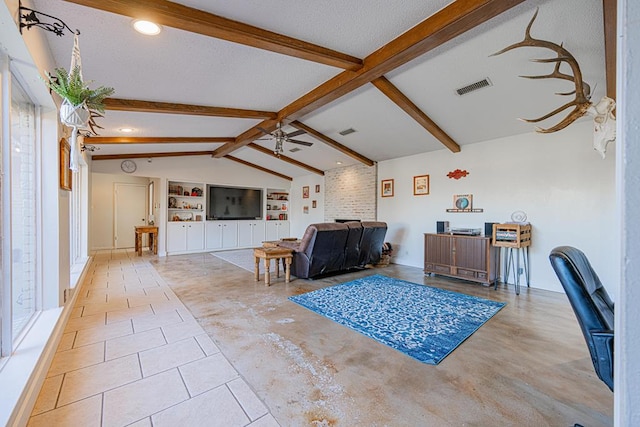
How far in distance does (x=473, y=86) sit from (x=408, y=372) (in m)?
3.33

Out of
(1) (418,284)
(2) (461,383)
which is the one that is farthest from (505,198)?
(2) (461,383)

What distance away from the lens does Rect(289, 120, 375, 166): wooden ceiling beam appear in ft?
18.1

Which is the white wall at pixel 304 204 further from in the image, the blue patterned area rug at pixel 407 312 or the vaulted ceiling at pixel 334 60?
the blue patterned area rug at pixel 407 312

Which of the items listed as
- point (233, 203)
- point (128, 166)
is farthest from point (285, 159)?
point (128, 166)

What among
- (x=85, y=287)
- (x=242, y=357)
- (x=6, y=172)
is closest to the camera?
(x=6, y=172)

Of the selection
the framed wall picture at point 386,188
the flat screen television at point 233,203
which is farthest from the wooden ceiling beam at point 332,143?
the flat screen television at point 233,203

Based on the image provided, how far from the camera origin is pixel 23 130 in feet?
7.50

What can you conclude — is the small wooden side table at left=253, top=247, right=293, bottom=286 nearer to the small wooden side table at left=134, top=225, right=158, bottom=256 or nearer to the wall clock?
the small wooden side table at left=134, top=225, right=158, bottom=256

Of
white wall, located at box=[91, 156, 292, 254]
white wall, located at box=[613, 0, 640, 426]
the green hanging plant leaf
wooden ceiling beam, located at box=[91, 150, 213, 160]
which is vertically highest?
wooden ceiling beam, located at box=[91, 150, 213, 160]

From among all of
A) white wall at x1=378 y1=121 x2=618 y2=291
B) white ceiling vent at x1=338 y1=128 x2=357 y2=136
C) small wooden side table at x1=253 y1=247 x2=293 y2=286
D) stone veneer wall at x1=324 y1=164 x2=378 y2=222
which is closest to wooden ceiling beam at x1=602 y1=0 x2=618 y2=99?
white wall at x1=378 y1=121 x2=618 y2=291

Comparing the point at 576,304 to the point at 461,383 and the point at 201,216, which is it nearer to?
the point at 461,383

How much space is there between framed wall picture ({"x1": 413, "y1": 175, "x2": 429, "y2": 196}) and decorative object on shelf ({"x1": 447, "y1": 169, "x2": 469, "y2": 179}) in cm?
50

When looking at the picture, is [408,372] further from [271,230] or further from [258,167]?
[258,167]

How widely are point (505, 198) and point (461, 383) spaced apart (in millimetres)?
3835
